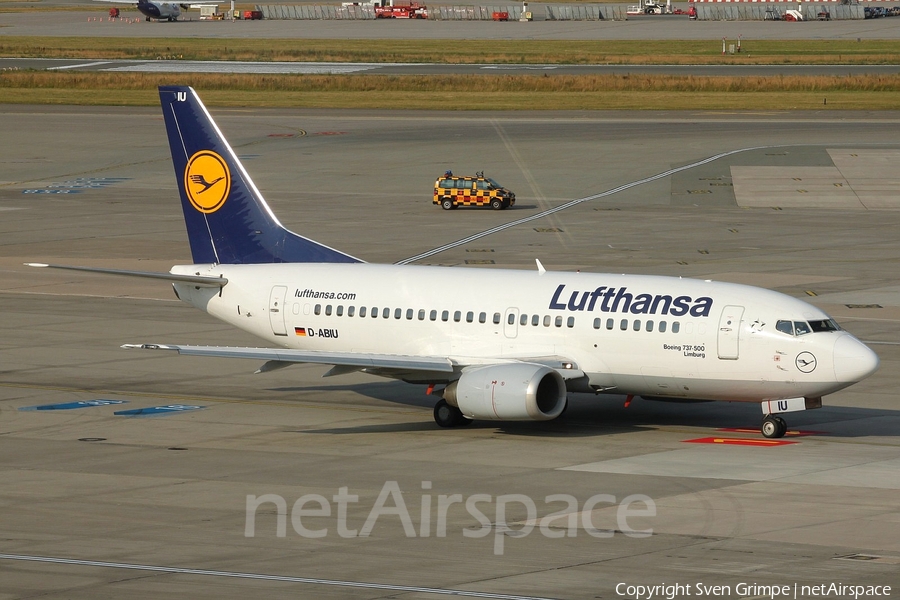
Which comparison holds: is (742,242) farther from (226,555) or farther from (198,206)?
(226,555)

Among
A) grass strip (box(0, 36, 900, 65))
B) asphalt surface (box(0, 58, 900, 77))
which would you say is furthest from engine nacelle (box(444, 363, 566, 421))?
grass strip (box(0, 36, 900, 65))

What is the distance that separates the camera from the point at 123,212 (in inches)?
3324

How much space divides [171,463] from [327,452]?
12.6ft

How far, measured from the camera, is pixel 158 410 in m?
39.8

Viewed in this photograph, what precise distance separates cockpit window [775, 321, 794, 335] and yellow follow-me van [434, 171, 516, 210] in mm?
50343

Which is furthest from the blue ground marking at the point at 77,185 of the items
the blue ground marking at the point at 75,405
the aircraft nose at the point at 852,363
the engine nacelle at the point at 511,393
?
the aircraft nose at the point at 852,363

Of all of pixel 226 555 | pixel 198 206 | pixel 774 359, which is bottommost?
pixel 226 555

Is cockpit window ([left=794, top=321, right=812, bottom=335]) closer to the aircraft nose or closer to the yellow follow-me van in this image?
the aircraft nose

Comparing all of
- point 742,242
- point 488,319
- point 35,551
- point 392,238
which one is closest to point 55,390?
point 488,319

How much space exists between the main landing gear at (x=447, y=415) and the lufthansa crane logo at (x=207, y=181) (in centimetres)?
1084

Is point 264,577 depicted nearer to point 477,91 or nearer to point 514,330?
point 514,330

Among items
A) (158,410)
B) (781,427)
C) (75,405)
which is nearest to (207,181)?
(158,410)

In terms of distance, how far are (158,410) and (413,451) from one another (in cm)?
894

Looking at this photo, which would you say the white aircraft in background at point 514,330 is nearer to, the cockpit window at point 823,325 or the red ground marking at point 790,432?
the cockpit window at point 823,325
